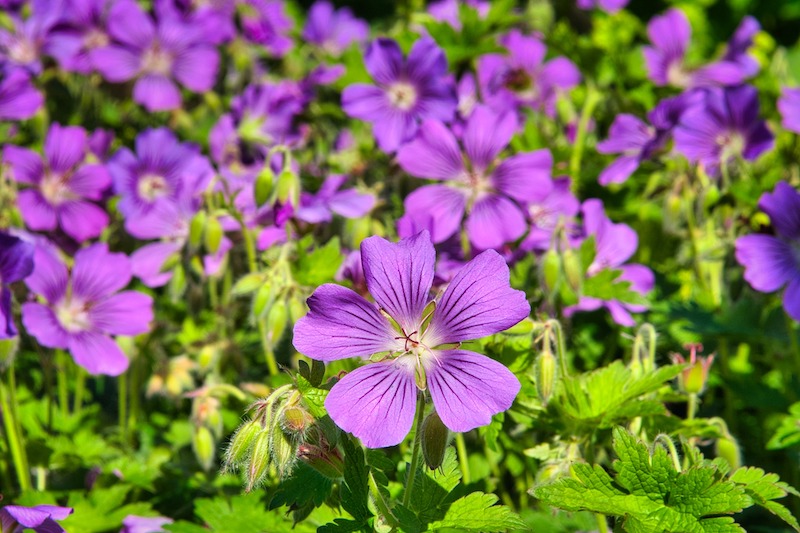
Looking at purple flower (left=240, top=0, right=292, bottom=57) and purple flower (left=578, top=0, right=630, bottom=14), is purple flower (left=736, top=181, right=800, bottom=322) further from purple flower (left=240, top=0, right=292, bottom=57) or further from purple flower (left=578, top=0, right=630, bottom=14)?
purple flower (left=240, top=0, right=292, bottom=57)

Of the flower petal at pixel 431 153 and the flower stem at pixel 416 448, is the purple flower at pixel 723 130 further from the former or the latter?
the flower stem at pixel 416 448

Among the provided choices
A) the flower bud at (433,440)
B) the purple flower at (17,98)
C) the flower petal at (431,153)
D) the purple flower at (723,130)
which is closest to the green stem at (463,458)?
the flower bud at (433,440)

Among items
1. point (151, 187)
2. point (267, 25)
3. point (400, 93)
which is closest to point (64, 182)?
point (151, 187)

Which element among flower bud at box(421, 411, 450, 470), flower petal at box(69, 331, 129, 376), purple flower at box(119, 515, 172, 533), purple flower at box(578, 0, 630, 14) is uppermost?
purple flower at box(578, 0, 630, 14)

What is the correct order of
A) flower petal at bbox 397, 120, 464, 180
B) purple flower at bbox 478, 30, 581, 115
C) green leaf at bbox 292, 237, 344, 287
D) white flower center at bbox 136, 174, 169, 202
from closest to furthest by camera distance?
green leaf at bbox 292, 237, 344, 287 < flower petal at bbox 397, 120, 464, 180 < white flower center at bbox 136, 174, 169, 202 < purple flower at bbox 478, 30, 581, 115

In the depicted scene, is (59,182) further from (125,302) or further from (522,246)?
(522,246)

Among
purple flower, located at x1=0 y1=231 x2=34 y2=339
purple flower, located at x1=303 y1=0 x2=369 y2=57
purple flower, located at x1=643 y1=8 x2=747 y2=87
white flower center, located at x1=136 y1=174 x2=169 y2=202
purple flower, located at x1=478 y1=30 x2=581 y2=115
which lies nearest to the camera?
purple flower, located at x1=0 y1=231 x2=34 y2=339

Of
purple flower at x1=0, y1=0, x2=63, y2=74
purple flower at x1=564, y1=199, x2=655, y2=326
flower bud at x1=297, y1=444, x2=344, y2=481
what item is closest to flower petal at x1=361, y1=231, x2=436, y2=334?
flower bud at x1=297, y1=444, x2=344, y2=481
